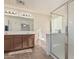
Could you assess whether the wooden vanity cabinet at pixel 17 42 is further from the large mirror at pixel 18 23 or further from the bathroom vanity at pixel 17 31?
the large mirror at pixel 18 23

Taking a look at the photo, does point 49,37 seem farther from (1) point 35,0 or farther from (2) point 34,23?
(2) point 34,23

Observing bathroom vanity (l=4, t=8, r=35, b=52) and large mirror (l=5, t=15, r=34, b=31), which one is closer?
bathroom vanity (l=4, t=8, r=35, b=52)

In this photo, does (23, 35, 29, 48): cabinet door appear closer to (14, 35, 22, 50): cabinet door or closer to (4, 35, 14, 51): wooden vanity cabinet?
(14, 35, 22, 50): cabinet door

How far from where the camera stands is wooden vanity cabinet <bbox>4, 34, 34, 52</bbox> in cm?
430

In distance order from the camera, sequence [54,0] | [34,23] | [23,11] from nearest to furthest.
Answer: [54,0] < [23,11] < [34,23]

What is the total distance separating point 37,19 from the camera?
676cm

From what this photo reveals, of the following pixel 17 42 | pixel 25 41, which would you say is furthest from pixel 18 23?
pixel 17 42

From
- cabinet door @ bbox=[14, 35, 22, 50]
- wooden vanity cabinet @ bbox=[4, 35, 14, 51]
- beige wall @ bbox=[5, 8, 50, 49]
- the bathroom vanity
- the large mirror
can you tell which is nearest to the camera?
wooden vanity cabinet @ bbox=[4, 35, 14, 51]

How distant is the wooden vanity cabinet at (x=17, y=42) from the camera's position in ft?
14.1

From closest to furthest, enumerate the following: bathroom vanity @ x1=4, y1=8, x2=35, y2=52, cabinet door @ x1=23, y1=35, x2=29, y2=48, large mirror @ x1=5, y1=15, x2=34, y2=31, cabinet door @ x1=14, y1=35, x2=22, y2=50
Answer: bathroom vanity @ x1=4, y1=8, x2=35, y2=52, cabinet door @ x1=14, y1=35, x2=22, y2=50, cabinet door @ x1=23, y1=35, x2=29, y2=48, large mirror @ x1=5, y1=15, x2=34, y2=31

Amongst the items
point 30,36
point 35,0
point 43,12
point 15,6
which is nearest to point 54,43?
point 30,36

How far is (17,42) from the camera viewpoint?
4.67 metres

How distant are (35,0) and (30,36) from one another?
184 centimetres

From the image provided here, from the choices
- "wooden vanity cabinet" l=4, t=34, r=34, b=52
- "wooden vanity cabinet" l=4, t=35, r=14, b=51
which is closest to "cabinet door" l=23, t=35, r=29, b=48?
"wooden vanity cabinet" l=4, t=34, r=34, b=52
